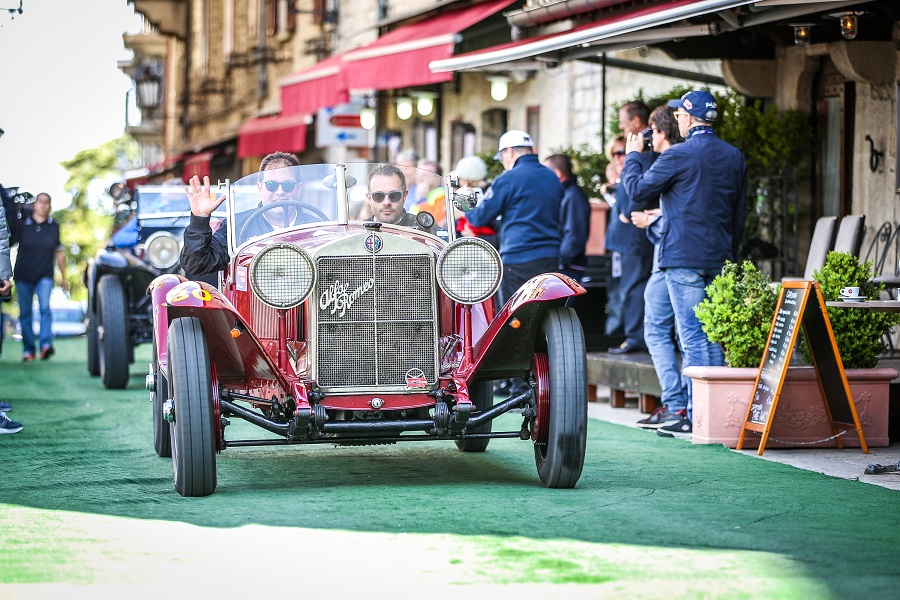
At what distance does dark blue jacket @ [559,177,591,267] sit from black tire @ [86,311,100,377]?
446 cm

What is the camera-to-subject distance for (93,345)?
14422mm

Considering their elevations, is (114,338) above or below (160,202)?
below

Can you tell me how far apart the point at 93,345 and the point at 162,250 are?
2.06 m

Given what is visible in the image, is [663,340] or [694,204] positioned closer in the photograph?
[694,204]

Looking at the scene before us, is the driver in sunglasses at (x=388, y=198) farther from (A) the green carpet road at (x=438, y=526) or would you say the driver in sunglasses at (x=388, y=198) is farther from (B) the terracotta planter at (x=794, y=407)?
(B) the terracotta planter at (x=794, y=407)

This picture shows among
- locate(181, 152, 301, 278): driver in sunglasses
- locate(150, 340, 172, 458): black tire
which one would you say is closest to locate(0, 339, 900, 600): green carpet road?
locate(150, 340, 172, 458): black tire

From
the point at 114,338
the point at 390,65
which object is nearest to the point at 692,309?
the point at 114,338

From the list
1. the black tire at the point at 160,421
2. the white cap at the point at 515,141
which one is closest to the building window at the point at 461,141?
the white cap at the point at 515,141

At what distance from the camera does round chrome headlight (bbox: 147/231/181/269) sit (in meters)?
12.7

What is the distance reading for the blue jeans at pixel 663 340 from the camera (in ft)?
32.0

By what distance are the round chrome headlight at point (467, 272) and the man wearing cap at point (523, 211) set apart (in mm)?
3954

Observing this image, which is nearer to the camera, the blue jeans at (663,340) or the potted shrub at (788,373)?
the potted shrub at (788,373)

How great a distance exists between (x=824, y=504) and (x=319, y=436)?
224cm

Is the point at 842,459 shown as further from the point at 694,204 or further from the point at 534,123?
the point at 534,123
